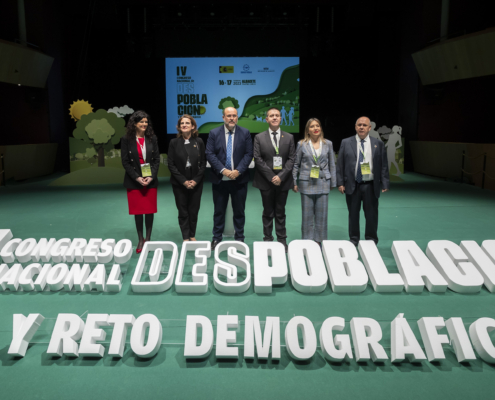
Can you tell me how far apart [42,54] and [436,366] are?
11.4 m

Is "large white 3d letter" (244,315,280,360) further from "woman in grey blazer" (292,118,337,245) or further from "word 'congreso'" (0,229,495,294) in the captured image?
"woman in grey blazer" (292,118,337,245)

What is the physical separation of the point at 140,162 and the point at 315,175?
5.50ft

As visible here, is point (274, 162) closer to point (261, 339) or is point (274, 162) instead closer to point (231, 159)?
point (231, 159)

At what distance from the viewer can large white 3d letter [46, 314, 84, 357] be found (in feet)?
7.62

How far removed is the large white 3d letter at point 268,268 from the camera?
124 inches

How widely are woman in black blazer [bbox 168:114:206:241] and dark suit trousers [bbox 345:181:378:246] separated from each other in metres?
1.49

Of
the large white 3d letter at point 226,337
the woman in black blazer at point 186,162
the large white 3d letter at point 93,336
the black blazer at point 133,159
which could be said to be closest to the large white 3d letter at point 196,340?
the large white 3d letter at point 226,337

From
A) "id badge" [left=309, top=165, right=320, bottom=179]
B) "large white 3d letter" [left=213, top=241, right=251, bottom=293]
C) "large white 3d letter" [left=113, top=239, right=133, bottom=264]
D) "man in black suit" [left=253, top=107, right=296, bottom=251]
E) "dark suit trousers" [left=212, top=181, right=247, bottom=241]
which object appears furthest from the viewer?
"dark suit trousers" [left=212, top=181, right=247, bottom=241]

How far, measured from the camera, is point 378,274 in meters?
3.24

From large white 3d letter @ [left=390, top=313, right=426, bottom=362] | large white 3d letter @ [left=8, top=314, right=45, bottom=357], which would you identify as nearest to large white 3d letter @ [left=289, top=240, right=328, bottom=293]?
large white 3d letter @ [left=390, top=313, right=426, bottom=362]

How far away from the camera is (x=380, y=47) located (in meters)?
12.5

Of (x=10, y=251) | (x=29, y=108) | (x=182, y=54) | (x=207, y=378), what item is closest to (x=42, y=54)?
(x=29, y=108)

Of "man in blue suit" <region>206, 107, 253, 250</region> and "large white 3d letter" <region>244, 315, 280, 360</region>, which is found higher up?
"man in blue suit" <region>206, 107, 253, 250</region>

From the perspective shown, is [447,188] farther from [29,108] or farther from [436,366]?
[29,108]
